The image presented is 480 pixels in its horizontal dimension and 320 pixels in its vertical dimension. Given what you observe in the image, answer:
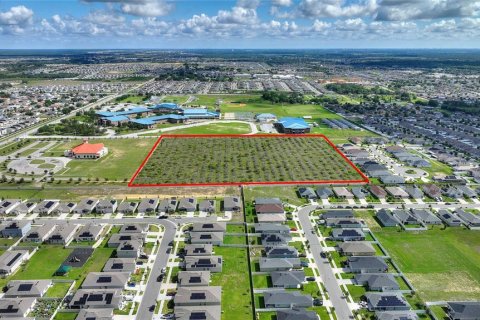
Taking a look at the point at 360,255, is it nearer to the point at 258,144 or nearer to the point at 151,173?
the point at 151,173

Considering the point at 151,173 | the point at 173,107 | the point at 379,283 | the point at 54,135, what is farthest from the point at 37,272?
the point at 173,107

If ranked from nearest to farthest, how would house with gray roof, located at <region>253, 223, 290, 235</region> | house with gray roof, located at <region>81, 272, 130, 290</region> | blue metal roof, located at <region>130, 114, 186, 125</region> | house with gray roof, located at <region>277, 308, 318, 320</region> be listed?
house with gray roof, located at <region>277, 308, 318, 320</region>, house with gray roof, located at <region>81, 272, 130, 290</region>, house with gray roof, located at <region>253, 223, 290, 235</region>, blue metal roof, located at <region>130, 114, 186, 125</region>

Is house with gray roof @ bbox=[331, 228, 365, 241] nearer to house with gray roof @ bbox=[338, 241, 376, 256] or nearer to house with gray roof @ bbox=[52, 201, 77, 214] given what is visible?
house with gray roof @ bbox=[338, 241, 376, 256]

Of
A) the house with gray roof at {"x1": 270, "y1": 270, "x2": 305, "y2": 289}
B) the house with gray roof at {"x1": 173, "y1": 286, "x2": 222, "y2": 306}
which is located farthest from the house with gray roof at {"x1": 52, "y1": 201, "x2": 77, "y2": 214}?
the house with gray roof at {"x1": 270, "y1": 270, "x2": 305, "y2": 289}

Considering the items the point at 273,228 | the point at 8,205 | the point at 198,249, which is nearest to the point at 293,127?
the point at 273,228

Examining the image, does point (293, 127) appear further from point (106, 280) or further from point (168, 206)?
point (106, 280)
